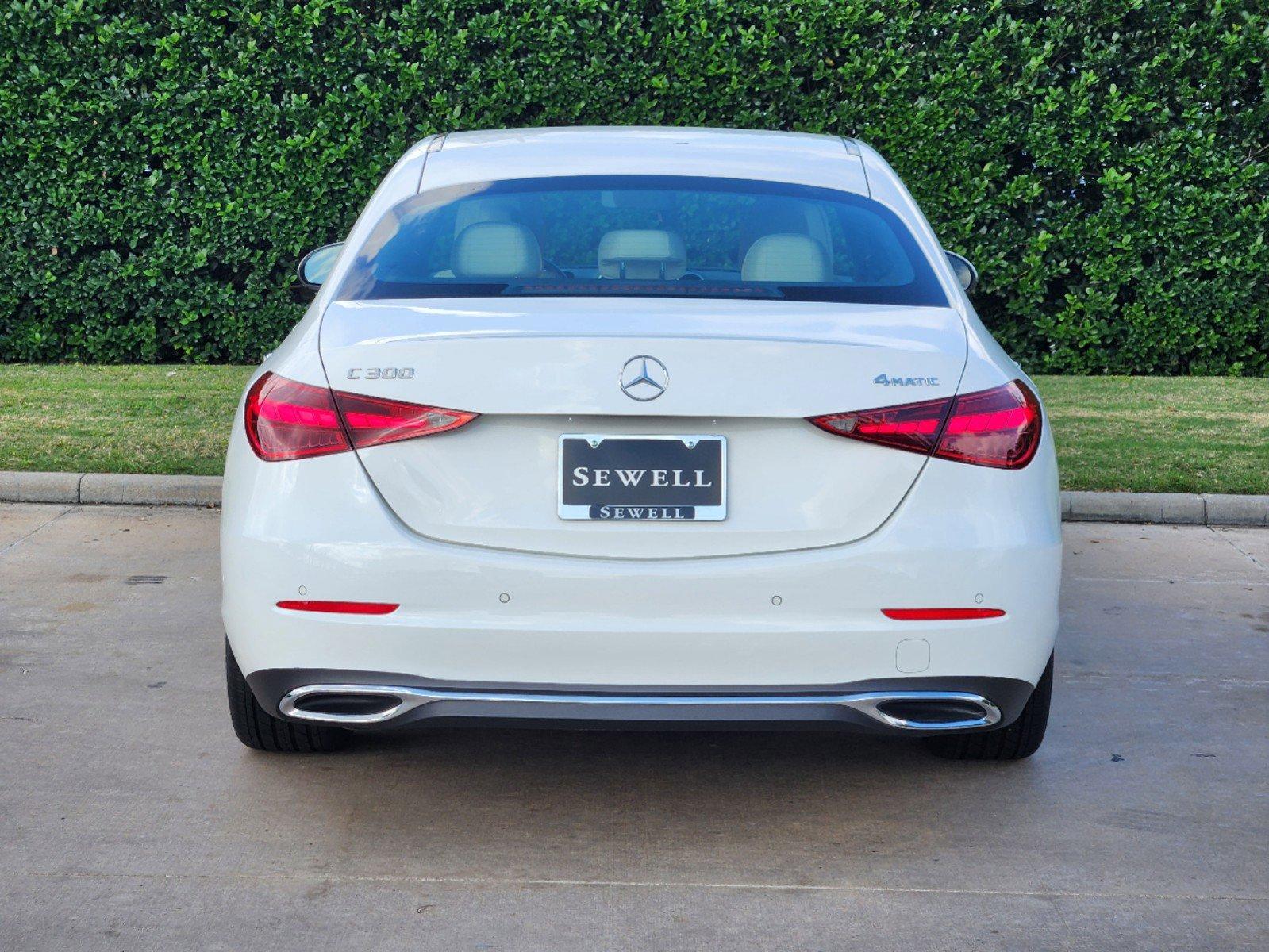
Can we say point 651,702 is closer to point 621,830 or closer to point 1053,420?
point 621,830

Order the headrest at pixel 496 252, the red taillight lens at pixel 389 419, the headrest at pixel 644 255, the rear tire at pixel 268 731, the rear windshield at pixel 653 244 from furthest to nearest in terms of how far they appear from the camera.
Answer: the headrest at pixel 644 255 < the rear tire at pixel 268 731 < the headrest at pixel 496 252 < the rear windshield at pixel 653 244 < the red taillight lens at pixel 389 419

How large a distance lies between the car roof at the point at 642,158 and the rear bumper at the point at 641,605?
1.24 meters

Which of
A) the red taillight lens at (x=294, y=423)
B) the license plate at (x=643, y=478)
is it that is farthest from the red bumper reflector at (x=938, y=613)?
the red taillight lens at (x=294, y=423)

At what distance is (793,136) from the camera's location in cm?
483

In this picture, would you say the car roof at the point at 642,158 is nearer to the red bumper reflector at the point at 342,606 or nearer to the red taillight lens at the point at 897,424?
the red taillight lens at the point at 897,424

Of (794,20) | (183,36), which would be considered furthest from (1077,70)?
(183,36)

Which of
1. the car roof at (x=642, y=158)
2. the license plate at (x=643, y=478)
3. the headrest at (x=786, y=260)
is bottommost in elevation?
the license plate at (x=643, y=478)

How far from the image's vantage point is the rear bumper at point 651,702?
340cm

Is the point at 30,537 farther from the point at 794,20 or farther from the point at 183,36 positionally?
the point at 794,20

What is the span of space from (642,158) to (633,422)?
1.28 m

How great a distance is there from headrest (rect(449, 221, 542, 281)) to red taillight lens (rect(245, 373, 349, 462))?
0.59 m

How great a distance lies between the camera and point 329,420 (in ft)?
11.3

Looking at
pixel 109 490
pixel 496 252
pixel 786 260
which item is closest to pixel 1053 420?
pixel 109 490

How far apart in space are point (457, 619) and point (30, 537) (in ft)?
14.2
